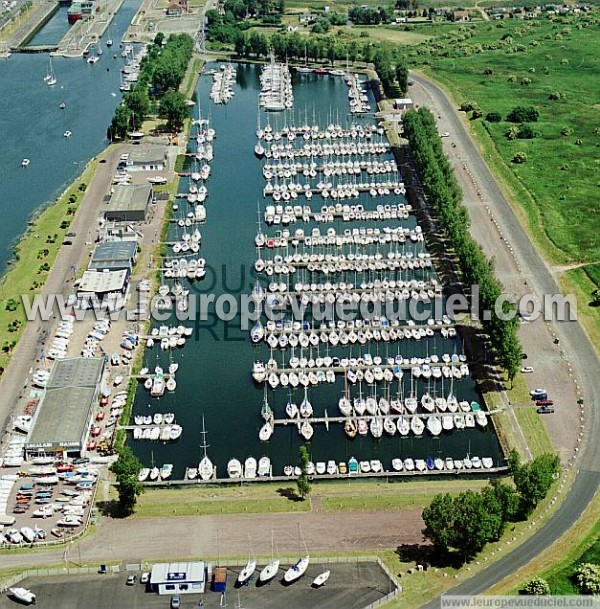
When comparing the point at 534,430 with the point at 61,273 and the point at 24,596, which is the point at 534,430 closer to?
the point at 24,596

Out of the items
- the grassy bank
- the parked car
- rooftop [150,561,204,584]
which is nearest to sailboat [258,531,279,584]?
rooftop [150,561,204,584]

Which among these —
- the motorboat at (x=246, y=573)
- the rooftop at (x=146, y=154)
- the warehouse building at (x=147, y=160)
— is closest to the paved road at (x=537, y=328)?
the motorboat at (x=246, y=573)

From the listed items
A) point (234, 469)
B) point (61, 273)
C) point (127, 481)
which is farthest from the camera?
point (61, 273)

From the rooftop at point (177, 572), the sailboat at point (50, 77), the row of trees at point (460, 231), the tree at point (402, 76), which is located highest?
the tree at point (402, 76)

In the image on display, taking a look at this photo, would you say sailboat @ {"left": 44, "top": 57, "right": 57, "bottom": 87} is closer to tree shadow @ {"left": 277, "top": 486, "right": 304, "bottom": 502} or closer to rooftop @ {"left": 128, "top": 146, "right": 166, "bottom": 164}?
rooftop @ {"left": 128, "top": 146, "right": 166, "bottom": 164}

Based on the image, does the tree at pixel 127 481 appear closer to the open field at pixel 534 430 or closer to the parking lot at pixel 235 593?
the parking lot at pixel 235 593

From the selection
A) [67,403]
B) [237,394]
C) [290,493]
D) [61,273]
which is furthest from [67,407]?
[61,273]
